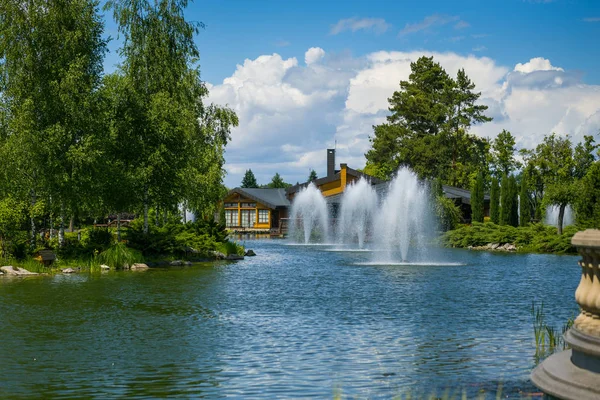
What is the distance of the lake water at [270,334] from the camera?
9.73 metres

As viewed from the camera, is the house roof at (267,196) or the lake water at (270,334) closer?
the lake water at (270,334)

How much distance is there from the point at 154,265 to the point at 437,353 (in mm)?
19998

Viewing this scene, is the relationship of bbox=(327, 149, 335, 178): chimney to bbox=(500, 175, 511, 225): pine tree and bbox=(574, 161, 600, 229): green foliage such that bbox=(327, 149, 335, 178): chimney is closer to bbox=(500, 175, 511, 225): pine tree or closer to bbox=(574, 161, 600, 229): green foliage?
bbox=(500, 175, 511, 225): pine tree

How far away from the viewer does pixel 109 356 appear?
11523 millimetres

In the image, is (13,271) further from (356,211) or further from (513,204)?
(356,211)

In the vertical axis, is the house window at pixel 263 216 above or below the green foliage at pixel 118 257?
above

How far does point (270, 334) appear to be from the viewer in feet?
44.8

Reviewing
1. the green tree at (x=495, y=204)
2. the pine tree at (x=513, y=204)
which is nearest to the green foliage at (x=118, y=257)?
the pine tree at (x=513, y=204)

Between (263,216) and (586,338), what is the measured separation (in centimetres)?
6750

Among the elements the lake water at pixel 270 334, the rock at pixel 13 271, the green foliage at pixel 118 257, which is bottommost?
the lake water at pixel 270 334

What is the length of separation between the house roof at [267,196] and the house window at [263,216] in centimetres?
137

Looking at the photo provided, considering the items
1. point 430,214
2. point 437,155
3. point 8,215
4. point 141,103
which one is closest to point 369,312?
point 8,215

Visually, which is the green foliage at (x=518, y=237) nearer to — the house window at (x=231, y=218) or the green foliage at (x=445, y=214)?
the green foliage at (x=445, y=214)

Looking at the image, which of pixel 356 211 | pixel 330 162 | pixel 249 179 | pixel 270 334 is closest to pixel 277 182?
pixel 249 179
